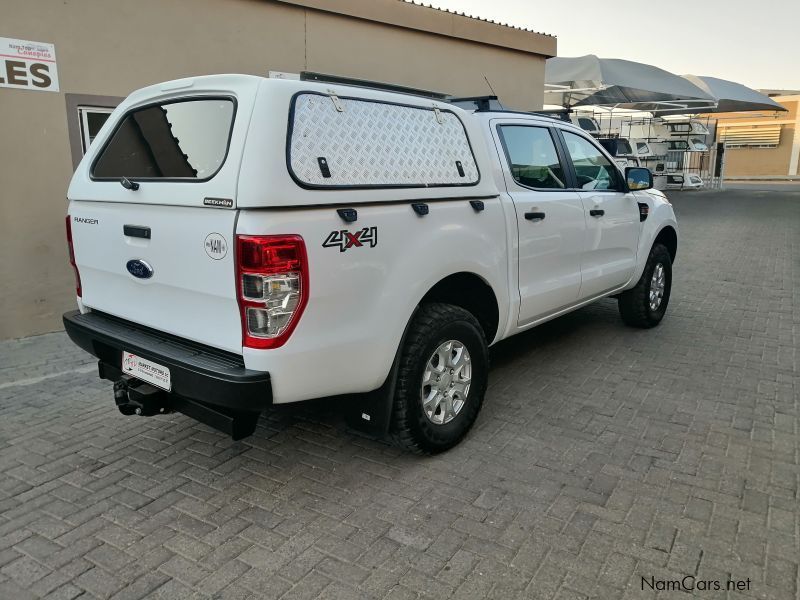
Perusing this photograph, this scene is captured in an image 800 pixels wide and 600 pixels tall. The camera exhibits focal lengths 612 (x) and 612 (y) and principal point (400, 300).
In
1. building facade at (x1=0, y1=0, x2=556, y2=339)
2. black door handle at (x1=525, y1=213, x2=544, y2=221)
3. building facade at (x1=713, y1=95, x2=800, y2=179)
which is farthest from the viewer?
building facade at (x1=713, y1=95, x2=800, y2=179)

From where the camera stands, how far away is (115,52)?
19.3ft

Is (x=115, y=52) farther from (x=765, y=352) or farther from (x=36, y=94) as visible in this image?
(x=765, y=352)

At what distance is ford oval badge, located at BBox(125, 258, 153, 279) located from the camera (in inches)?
117

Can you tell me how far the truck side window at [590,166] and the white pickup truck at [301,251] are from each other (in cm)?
86

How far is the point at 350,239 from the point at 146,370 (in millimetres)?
1194

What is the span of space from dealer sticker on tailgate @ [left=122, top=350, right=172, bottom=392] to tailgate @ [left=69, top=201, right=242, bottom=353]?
18cm

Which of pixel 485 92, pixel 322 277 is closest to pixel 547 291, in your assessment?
pixel 322 277

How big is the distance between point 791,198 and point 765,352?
65.6 feet

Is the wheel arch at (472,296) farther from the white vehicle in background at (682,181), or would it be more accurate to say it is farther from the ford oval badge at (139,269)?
the white vehicle in background at (682,181)

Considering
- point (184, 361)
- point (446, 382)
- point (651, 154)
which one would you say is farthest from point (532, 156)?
point (651, 154)

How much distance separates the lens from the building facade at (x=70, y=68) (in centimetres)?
546

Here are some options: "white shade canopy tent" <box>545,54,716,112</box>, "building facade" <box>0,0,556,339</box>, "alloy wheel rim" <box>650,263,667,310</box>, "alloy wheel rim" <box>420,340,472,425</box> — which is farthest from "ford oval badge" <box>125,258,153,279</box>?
"white shade canopy tent" <box>545,54,716,112</box>

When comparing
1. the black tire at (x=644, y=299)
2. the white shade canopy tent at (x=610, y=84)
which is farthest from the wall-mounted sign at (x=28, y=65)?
the white shade canopy tent at (x=610, y=84)

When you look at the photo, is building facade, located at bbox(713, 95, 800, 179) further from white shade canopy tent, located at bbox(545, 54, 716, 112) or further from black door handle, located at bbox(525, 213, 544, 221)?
black door handle, located at bbox(525, 213, 544, 221)
